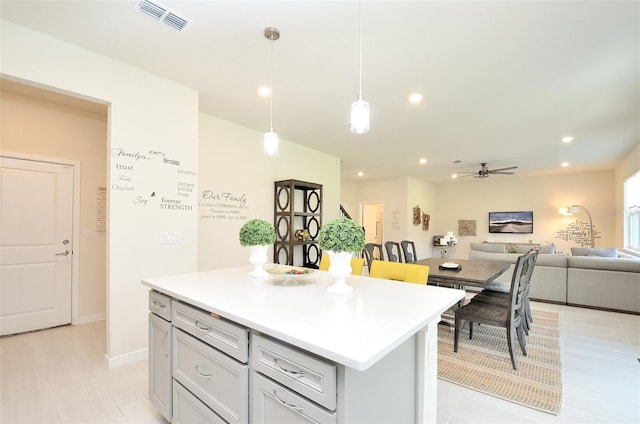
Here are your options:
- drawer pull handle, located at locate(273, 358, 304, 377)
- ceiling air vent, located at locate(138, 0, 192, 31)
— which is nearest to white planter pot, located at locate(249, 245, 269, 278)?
drawer pull handle, located at locate(273, 358, 304, 377)

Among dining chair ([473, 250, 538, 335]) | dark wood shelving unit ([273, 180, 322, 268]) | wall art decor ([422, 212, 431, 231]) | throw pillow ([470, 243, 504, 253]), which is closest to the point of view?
dining chair ([473, 250, 538, 335])

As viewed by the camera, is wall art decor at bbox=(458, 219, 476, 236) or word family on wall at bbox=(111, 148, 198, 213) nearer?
word family on wall at bbox=(111, 148, 198, 213)

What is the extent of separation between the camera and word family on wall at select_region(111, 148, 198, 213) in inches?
103

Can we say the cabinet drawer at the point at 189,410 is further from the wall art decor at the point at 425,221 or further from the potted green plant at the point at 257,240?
the wall art decor at the point at 425,221

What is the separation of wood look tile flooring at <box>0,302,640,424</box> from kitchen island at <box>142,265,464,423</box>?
54 centimetres

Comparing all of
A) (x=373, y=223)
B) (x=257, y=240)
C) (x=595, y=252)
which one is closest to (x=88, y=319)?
(x=257, y=240)

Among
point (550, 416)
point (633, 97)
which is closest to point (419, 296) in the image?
point (550, 416)

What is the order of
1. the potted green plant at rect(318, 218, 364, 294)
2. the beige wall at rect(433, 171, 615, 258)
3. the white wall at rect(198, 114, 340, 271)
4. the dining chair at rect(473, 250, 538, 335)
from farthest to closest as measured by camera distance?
the beige wall at rect(433, 171, 615, 258)
the white wall at rect(198, 114, 340, 271)
the dining chair at rect(473, 250, 538, 335)
the potted green plant at rect(318, 218, 364, 294)

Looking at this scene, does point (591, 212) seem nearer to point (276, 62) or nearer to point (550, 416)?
point (550, 416)

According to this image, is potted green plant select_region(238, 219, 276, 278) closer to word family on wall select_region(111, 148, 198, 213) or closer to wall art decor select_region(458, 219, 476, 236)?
word family on wall select_region(111, 148, 198, 213)

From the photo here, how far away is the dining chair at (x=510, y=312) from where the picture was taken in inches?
102

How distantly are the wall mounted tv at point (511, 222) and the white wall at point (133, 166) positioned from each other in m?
8.68

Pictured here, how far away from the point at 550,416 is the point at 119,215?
3.62 m

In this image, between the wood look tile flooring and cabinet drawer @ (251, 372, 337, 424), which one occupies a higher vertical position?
cabinet drawer @ (251, 372, 337, 424)
